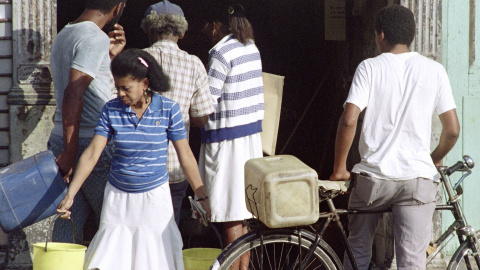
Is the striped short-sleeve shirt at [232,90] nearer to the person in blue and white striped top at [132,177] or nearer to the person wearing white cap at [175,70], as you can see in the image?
the person wearing white cap at [175,70]

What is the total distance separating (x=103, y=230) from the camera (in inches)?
153

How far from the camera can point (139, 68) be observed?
12.8 feet

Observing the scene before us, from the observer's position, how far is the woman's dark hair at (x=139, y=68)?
12.7ft

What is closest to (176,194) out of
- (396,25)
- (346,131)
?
(346,131)

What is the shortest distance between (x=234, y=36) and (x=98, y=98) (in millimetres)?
1393

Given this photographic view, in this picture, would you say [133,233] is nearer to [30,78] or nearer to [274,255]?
[274,255]

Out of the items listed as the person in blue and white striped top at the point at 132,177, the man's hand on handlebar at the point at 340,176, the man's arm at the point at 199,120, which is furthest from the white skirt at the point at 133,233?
the man's hand on handlebar at the point at 340,176

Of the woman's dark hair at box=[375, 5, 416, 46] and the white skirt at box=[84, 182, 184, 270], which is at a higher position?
the woman's dark hair at box=[375, 5, 416, 46]

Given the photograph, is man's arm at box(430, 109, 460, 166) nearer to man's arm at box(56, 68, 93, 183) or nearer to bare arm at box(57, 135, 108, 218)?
bare arm at box(57, 135, 108, 218)

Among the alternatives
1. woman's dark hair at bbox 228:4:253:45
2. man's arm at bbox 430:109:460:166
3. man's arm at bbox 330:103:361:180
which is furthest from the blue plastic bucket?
man's arm at bbox 430:109:460:166

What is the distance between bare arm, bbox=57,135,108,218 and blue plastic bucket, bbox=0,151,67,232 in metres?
0.21

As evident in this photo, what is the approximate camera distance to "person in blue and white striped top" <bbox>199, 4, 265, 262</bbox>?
202 inches

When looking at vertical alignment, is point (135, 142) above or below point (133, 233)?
above

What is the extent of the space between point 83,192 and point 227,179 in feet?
4.31
